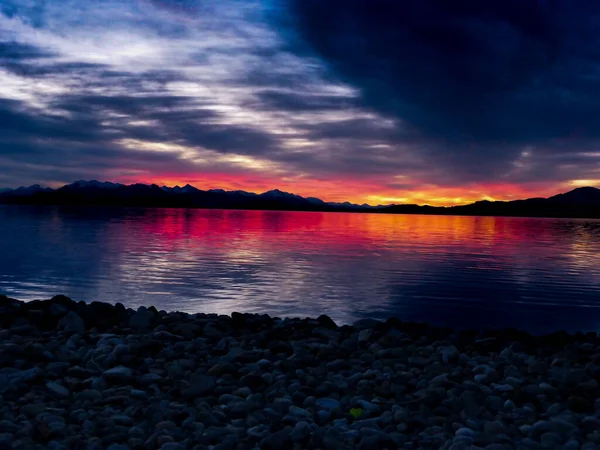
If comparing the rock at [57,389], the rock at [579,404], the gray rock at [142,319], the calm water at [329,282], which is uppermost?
the gray rock at [142,319]

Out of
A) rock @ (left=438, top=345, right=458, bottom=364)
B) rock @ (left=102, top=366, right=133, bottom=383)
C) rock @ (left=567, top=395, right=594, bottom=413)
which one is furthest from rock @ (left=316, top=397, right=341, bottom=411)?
rock @ (left=567, top=395, right=594, bottom=413)

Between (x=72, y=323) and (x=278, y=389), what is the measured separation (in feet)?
17.0

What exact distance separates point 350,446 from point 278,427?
944 mm

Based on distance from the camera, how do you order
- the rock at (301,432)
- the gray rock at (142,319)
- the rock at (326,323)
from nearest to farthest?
the rock at (301,432) < the gray rock at (142,319) < the rock at (326,323)

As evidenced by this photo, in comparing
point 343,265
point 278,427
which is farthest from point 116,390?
point 343,265

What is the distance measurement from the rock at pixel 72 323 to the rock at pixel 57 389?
3189mm

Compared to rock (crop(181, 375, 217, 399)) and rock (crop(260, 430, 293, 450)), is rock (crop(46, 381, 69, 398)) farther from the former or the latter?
rock (crop(260, 430, 293, 450))

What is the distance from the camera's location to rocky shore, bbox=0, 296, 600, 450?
6234 millimetres

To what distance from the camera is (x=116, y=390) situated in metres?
7.60

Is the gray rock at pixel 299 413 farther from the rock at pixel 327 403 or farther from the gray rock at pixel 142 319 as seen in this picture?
the gray rock at pixel 142 319

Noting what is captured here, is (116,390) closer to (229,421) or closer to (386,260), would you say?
(229,421)

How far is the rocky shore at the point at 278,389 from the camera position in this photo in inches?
245

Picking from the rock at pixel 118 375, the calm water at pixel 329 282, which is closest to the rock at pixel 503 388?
the rock at pixel 118 375

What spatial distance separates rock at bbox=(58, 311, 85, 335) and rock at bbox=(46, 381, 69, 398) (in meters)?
3.19
